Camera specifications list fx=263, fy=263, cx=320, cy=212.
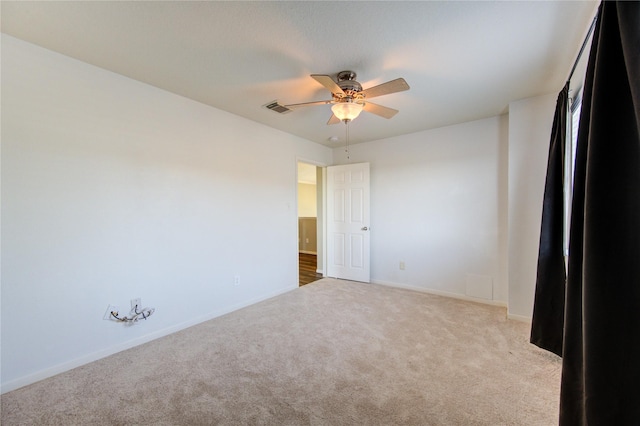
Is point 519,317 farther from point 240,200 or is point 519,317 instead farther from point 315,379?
point 240,200

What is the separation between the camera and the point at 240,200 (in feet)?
11.0

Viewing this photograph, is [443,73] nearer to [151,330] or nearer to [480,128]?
[480,128]

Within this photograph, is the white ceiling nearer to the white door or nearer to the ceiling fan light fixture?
the ceiling fan light fixture

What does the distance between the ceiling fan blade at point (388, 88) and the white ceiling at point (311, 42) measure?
0.26 metres

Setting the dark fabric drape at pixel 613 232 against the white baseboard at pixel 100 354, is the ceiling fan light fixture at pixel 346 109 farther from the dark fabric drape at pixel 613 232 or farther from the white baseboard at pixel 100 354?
the white baseboard at pixel 100 354

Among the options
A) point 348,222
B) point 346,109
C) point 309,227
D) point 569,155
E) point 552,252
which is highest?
point 346,109

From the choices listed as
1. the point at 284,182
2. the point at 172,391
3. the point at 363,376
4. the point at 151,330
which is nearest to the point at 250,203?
the point at 284,182

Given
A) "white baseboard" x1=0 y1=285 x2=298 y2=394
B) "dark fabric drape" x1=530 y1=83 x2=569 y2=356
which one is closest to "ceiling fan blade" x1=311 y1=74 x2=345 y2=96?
"dark fabric drape" x1=530 y1=83 x2=569 y2=356

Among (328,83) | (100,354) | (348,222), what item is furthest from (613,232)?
(348,222)

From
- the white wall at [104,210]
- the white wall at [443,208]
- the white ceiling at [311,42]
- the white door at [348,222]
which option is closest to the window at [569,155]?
the white ceiling at [311,42]

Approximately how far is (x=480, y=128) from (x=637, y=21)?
2.96m

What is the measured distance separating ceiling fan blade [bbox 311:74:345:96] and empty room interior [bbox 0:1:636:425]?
0.07 feet

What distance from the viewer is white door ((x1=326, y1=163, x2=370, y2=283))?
4422 millimetres

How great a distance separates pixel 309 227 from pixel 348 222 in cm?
336
